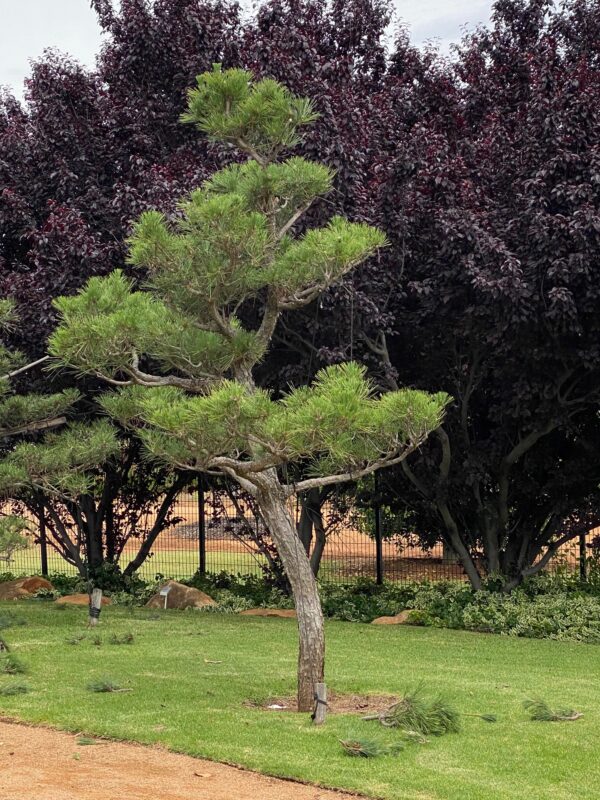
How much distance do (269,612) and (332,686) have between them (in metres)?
5.25

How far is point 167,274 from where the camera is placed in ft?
24.4

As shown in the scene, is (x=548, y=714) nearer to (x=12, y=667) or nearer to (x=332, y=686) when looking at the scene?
(x=332, y=686)

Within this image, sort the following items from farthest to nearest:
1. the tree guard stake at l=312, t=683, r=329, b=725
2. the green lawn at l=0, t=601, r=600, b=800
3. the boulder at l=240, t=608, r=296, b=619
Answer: the boulder at l=240, t=608, r=296, b=619
the tree guard stake at l=312, t=683, r=329, b=725
the green lawn at l=0, t=601, r=600, b=800

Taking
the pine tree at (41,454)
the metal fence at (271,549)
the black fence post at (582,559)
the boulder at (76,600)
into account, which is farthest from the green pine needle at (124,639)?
the black fence post at (582,559)

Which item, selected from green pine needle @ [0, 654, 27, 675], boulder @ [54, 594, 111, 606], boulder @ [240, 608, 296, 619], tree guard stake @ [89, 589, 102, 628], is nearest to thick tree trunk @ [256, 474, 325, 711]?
green pine needle @ [0, 654, 27, 675]

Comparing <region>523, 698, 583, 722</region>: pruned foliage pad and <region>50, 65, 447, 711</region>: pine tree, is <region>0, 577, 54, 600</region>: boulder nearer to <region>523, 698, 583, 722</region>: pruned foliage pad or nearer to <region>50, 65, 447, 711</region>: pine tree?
<region>50, 65, 447, 711</region>: pine tree

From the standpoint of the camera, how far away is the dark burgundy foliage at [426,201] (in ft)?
36.8

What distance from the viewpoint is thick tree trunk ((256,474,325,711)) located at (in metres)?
7.36

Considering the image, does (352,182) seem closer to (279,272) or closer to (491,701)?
(279,272)

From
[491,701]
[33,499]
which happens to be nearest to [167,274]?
[491,701]

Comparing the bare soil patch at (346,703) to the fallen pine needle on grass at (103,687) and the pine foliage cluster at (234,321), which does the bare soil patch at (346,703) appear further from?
the pine foliage cluster at (234,321)

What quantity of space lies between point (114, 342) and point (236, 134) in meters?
1.85

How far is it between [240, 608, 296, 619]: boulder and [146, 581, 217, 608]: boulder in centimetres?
62

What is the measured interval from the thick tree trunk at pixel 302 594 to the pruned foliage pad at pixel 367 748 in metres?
1.13
